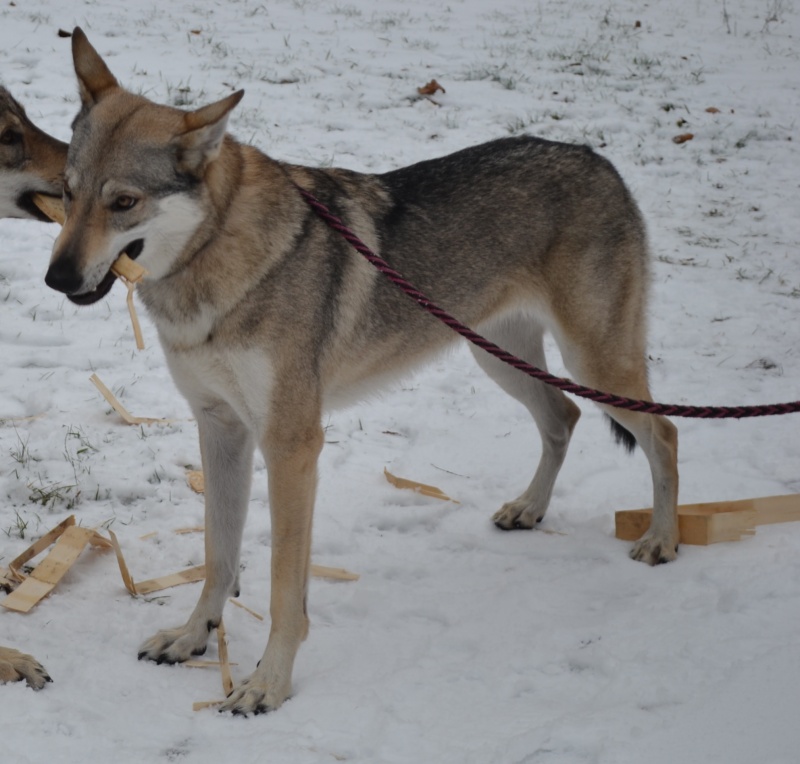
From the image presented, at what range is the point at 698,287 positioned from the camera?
6.80m

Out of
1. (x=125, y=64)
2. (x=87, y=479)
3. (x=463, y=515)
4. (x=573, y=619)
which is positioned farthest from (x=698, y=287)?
(x=125, y=64)

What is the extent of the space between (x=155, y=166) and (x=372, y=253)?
80cm

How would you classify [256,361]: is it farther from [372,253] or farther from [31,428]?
[31,428]

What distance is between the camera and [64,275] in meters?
2.87

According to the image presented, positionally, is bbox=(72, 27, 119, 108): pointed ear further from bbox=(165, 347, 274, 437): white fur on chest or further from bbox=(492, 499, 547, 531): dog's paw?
bbox=(492, 499, 547, 531): dog's paw

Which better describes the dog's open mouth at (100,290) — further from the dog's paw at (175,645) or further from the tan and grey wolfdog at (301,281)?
the dog's paw at (175,645)

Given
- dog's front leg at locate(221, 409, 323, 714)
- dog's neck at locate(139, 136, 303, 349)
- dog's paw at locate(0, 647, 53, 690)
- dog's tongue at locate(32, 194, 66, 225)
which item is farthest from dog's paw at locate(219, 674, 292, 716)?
dog's tongue at locate(32, 194, 66, 225)

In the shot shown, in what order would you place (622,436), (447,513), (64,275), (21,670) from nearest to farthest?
(64,275), (21,670), (622,436), (447,513)

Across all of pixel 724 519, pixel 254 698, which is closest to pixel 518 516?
pixel 724 519

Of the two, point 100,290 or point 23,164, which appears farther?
point 23,164

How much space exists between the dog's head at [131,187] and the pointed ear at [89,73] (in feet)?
0.38

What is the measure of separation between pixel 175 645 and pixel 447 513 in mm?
1545

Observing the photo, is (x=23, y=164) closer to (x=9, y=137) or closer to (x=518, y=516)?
(x=9, y=137)

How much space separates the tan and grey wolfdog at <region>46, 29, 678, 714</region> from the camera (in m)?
3.04
